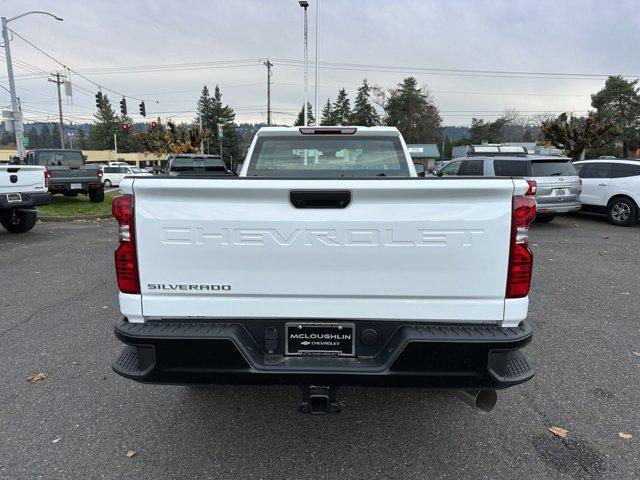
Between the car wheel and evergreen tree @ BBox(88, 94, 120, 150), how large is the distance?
108131mm

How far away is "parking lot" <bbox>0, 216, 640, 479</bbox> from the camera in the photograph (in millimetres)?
2613

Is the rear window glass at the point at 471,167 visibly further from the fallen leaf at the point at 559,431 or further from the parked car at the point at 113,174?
the parked car at the point at 113,174

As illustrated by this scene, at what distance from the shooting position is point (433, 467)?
2623 mm

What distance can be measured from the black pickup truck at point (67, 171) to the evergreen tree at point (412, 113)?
66.4 m

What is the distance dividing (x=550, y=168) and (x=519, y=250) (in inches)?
421

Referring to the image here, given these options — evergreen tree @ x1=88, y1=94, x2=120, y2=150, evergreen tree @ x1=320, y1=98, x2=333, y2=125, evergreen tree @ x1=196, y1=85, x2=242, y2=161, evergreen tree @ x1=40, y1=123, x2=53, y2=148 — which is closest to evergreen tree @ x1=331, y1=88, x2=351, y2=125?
evergreen tree @ x1=320, y1=98, x2=333, y2=125

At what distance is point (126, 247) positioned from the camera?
7.53ft

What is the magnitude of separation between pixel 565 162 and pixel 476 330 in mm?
11174

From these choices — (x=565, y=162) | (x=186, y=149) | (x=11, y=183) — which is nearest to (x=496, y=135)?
(x=186, y=149)

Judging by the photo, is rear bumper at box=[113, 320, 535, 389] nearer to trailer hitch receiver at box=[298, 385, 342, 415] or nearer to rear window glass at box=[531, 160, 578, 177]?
trailer hitch receiver at box=[298, 385, 342, 415]

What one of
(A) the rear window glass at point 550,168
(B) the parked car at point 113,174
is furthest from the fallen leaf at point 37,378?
(B) the parked car at point 113,174

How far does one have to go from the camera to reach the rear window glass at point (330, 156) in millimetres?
4078

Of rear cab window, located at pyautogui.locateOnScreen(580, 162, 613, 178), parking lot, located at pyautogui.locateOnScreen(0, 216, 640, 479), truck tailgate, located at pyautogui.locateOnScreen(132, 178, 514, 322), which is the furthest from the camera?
rear cab window, located at pyautogui.locateOnScreen(580, 162, 613, 178)

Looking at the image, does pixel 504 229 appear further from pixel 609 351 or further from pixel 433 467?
pixel 609 351
